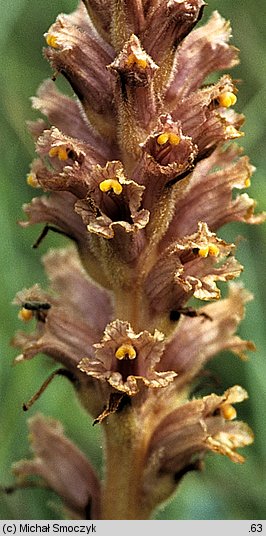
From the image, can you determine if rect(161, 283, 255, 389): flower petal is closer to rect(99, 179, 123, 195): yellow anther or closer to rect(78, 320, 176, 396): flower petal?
rect(78, 320, 176, 396): flower petal

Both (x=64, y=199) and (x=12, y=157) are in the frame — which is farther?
(x=12, y=157)

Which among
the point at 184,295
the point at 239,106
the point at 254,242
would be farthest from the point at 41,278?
the point at 184,295

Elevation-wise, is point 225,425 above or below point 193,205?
below

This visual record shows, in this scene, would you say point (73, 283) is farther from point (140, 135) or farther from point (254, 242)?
point (254, 242)

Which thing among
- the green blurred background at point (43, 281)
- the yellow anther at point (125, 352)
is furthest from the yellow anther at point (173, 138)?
the green blurred background at point (43, 281)

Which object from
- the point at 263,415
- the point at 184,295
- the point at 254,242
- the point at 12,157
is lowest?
the point at 263,415

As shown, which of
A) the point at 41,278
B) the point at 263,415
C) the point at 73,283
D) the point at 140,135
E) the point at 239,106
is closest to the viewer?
the point at 140,135

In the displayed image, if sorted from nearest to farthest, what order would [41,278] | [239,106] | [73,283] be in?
1. [73,283]
2. [41,278]
3. [239,106]
